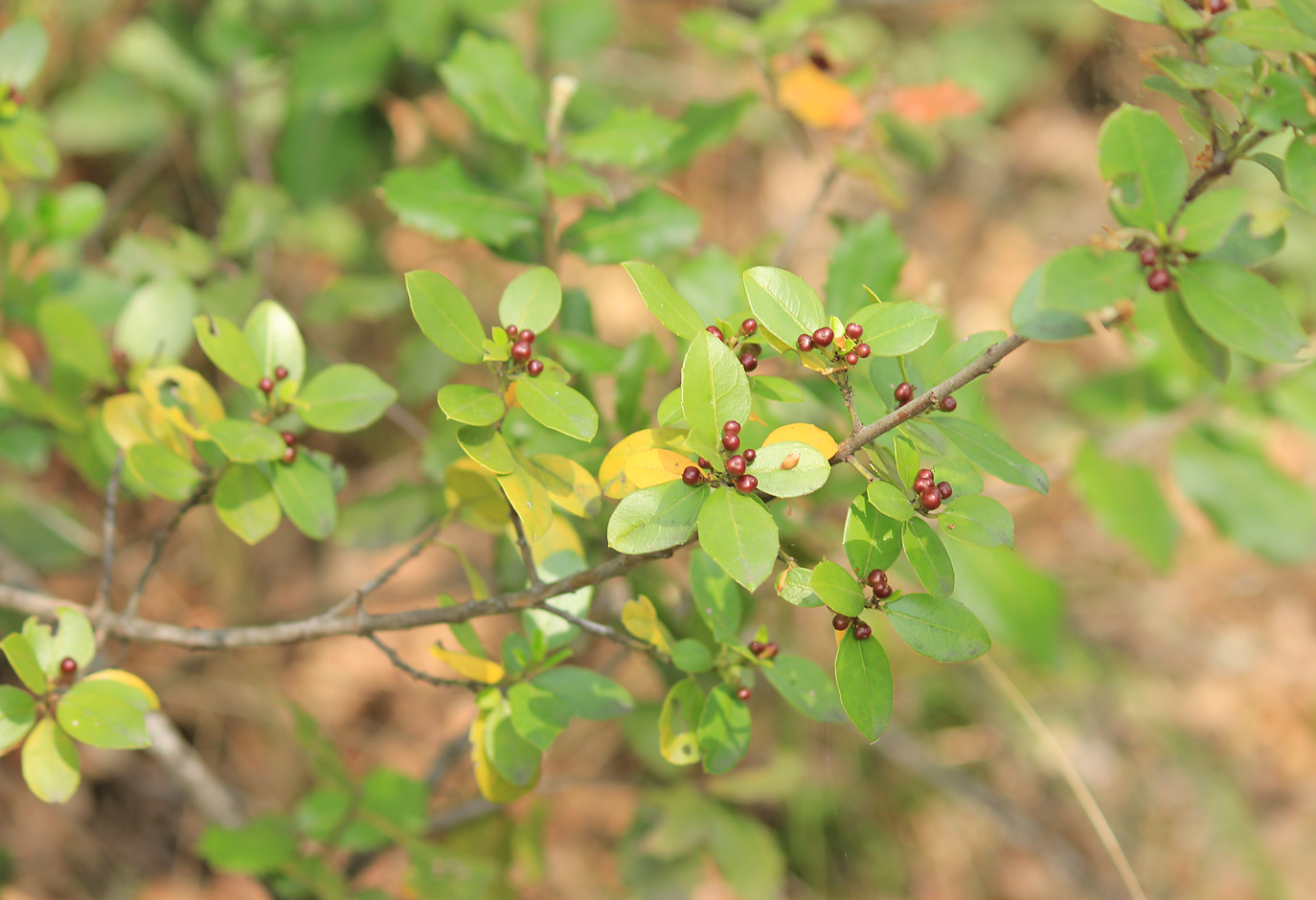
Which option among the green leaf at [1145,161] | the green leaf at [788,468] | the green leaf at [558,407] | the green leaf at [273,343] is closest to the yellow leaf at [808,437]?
the green leaf at [788,468]

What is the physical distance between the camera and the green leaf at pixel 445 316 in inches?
23.2

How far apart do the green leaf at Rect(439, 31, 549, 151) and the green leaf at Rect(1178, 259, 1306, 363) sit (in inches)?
29.6

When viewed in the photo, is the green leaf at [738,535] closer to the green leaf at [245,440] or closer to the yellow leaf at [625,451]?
the yellow leaf at [625,451]

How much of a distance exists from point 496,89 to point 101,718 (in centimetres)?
82

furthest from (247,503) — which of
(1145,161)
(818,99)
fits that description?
(818,99)

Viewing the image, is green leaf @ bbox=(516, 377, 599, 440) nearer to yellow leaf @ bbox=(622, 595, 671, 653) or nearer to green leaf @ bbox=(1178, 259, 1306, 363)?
yellow leaf @ bbox=(622, 595, 671, 653)

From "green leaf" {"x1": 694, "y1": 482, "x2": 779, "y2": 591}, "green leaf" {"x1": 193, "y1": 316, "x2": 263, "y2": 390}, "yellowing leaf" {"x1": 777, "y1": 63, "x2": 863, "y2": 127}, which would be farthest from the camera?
"yellowing leaf" {"x1": 777, "y1": 63, "x2": 863, "y2": 127}

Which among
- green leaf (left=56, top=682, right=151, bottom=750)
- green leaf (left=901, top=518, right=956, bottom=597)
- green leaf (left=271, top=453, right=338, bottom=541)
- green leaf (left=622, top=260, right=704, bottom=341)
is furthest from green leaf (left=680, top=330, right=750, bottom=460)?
green leaf (left=56, top=682, right=151, bottom=750)

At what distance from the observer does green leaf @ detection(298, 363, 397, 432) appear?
75 cm

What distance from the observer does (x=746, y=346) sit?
0.66 metres

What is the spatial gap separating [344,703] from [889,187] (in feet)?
4.96

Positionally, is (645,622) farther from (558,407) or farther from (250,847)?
(250,847)

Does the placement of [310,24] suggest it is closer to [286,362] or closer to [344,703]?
[286,362]

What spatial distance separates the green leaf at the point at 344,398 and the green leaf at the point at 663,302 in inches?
10.8
